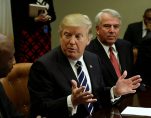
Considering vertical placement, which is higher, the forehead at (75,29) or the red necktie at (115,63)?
the forehead at (75,29)

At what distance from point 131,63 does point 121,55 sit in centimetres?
15

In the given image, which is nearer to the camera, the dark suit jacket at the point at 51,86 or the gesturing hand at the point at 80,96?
the gesturing hand at the point at 80,96

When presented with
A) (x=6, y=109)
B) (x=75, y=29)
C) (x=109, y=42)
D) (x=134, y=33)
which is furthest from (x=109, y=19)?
(x=134, y=33)

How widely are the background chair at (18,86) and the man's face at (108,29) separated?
3.15ft

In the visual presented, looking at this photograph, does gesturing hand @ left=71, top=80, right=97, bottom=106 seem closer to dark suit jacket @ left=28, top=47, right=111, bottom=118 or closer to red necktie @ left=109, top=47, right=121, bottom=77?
dark suit jacket @ left=28, top=47, right=111, bottom=118

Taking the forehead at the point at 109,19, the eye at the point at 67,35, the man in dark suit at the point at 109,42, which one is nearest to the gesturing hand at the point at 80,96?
the eye at the point at 67,35

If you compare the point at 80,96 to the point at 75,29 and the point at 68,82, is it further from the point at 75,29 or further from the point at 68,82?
the point at 75,29

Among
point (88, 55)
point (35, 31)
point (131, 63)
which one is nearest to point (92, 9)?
point (35, 31)

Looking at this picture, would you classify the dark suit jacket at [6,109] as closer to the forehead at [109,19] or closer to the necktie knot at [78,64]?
the necktie knot at [78,64]

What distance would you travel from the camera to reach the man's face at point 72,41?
8.79 feet

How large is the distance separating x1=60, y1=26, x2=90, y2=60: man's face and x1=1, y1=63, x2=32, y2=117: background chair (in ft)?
1.38

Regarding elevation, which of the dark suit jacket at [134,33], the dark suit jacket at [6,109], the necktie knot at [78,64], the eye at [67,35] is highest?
the eye at [67,35]

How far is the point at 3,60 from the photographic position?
194cm

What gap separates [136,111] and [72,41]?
676mm
